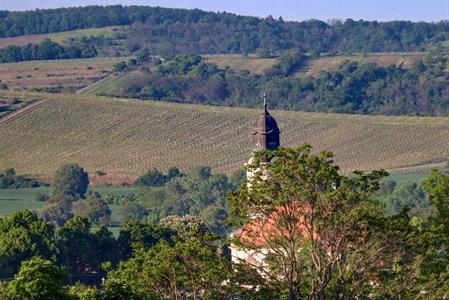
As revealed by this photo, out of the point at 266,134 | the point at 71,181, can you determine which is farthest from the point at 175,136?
the point at 266,134

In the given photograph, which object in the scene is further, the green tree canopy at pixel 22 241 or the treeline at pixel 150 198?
the treeline at pixel 150 198

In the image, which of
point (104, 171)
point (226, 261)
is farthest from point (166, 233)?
point (104, 171)

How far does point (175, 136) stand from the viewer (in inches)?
5945

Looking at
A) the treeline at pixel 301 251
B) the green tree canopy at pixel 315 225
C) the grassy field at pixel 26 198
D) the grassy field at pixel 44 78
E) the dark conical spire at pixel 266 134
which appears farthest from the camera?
the grassy field at pixel 44 78

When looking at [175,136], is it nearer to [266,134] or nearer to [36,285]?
[266,134]

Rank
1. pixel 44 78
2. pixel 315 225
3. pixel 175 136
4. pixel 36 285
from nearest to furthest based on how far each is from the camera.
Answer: pixel 315 225
pixel 36 285
pixel 175 136
pixel 44 78

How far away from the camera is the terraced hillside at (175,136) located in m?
140

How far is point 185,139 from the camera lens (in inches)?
5915

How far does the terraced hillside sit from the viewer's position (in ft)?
458

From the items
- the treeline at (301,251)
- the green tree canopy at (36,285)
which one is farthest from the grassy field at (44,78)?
the treeline at (301,251)

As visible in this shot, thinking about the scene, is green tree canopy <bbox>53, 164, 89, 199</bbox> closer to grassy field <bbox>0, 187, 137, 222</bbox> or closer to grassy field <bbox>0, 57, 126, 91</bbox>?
grassy field <bbox>0, 187, 137, 222</bbox>

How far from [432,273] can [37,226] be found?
3215 centimetres

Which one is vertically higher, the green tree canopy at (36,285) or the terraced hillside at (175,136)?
the green tree canopy at (36,285)

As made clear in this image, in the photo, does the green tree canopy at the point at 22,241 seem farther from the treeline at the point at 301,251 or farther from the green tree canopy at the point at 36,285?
the treeline at the point at 301,251
